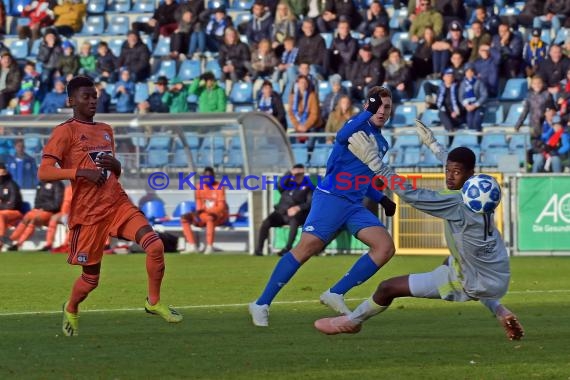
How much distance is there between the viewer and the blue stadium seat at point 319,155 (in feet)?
87.1

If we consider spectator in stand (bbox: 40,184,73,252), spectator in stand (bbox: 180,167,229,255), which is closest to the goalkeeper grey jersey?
spectator in stand (bbox: 180,167,229,255)

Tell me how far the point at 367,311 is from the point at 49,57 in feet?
76.9

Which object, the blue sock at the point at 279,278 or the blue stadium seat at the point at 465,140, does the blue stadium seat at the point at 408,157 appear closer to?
the blue stadium seat at the point at 465,140

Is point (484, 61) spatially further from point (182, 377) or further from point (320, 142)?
point (182, 377)

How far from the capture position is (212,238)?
24.7 meters

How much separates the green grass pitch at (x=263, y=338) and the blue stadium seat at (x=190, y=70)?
45.1 ft

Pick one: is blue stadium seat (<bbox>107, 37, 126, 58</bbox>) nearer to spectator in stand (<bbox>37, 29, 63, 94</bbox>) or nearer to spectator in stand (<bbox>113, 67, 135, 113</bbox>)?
spectator in stand (<bbox>37, 29, 63, 94</bbox>)

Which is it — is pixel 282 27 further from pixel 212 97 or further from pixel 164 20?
pixel 164 20

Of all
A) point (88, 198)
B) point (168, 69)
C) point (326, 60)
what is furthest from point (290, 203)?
point (88, 198)

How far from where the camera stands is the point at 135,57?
104 feet

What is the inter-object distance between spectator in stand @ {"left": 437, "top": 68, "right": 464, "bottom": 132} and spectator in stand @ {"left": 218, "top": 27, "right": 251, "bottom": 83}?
5.47 m

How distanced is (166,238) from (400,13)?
8.21m

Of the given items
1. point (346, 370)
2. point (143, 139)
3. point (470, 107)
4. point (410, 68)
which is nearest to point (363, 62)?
point (410, 68)

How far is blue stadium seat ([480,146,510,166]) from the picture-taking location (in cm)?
2500
